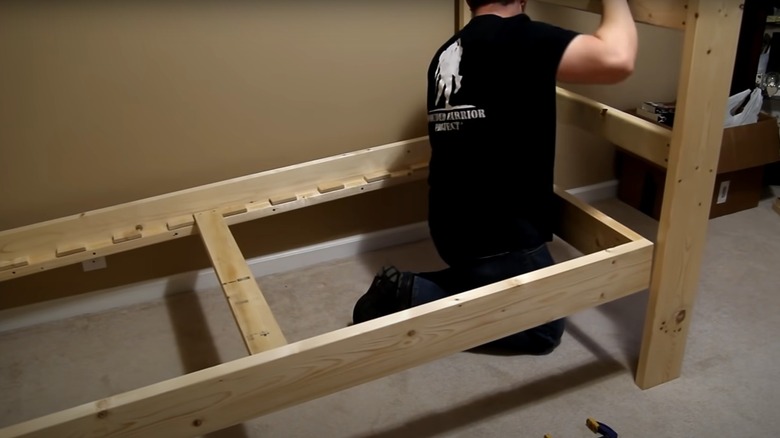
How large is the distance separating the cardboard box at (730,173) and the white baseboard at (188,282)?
0.75 metres

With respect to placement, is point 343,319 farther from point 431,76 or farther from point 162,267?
point 431,76

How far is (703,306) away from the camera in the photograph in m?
1.95

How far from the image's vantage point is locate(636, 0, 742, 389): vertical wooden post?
1308mm

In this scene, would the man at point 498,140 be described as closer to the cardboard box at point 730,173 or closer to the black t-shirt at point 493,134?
the black t-shirt at point 493,134

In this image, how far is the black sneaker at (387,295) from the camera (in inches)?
67.0

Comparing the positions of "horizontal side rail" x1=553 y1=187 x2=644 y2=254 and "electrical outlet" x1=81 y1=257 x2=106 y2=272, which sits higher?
"horizontal side rail" x1=553 y1=187 x2=644 y2=254

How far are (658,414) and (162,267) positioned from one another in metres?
1.40

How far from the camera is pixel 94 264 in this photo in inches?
78.7

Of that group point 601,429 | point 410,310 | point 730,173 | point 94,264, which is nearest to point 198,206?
point 94,264

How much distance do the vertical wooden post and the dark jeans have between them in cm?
23

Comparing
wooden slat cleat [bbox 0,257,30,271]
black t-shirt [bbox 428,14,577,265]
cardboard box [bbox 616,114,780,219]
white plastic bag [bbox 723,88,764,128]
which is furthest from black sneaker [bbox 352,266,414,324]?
white plastic bag [bbox 723,88,764,128]

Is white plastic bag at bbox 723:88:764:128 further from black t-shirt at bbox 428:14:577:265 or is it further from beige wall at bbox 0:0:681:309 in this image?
black t-shirt at bbox 428:14:577:265

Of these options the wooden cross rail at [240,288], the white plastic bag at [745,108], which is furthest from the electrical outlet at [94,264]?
the white plastic bag at [745,108]

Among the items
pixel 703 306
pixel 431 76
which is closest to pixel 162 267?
pixel 431 76
